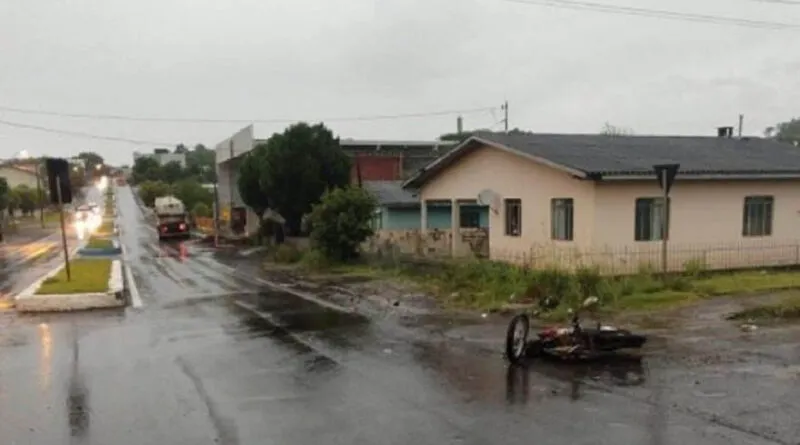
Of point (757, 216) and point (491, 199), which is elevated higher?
point (491, 199)

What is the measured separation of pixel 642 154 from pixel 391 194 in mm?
15746

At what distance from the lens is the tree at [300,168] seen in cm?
3912

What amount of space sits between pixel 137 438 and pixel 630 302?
433 inches

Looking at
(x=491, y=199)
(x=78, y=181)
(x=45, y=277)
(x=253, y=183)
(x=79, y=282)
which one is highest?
(x=253, y=183)

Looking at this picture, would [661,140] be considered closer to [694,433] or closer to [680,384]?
[680,384]

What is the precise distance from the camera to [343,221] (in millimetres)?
28469

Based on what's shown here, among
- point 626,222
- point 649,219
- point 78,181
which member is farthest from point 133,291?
point 78,181

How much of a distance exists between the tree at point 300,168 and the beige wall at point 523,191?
1305 cm

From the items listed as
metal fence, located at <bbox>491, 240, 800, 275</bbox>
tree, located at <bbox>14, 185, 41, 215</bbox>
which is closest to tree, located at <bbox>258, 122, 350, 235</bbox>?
metal fence, located at <bbox>491, 240, 800, 275</bbox>

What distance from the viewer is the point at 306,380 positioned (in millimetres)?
9742

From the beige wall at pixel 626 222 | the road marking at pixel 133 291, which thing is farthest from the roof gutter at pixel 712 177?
the road marking at pixel 133 291

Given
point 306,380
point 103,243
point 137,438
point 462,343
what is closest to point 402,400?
point 306,380

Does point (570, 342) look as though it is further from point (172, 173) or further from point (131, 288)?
point (172, 173)

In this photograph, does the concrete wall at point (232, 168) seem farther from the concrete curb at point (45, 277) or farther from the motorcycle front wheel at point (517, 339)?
the motorcycle front wheel at point (517, 339)
